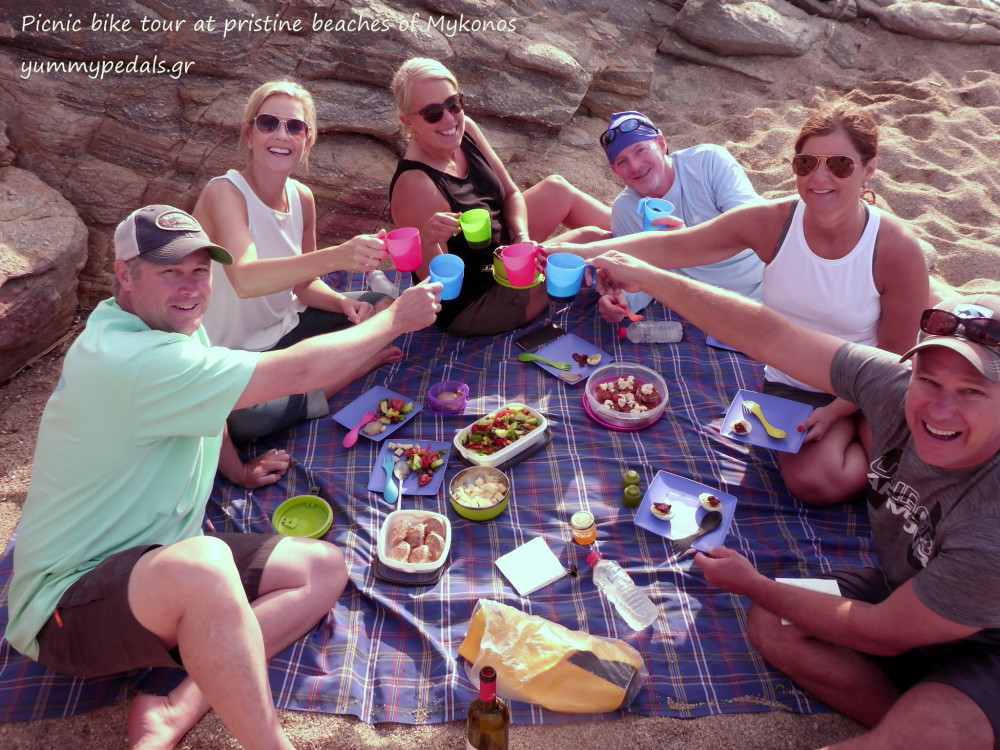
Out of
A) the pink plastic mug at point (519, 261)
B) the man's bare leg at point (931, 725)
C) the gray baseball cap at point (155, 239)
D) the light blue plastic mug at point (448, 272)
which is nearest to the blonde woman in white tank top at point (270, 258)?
the light blue plastic mug at point (448, 272)

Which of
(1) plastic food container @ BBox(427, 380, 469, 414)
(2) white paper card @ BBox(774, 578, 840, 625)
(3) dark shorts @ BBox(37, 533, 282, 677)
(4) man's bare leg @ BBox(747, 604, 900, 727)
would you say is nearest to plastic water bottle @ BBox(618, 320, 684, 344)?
(1) plastic food container @ BBox(427, 380, 469, 414)

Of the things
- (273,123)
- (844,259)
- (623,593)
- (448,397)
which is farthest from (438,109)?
(623,593)

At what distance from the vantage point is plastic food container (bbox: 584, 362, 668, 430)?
3.62 m

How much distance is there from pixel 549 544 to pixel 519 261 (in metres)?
1.44

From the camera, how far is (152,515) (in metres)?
2.49

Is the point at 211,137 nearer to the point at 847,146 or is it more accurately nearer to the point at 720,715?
the point at 847,146

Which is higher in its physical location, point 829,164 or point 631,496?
point 829,164

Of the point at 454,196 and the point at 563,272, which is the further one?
the point at 454,196

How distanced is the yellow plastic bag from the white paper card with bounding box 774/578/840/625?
0.63 meters

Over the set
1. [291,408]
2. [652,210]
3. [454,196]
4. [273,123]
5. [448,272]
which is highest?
[273,123]

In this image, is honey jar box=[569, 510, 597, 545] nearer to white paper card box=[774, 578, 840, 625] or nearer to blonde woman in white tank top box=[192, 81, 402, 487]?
white paper card box=[774, 578, 840, 625]

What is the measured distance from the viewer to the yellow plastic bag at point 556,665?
2535 mm

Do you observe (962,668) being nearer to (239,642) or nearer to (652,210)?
(239,642)

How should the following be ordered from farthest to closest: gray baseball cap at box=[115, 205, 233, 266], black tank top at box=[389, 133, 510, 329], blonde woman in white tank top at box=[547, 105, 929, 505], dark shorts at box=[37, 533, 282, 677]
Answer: black tank top at box=[389, 133, 510, 329], blonde woman in white tank top at box=[547, 105, 929, 505], gray baseball cap at box=[115, 205, 233, 266], dark shorts at box=[37, 533, 282, 677]
